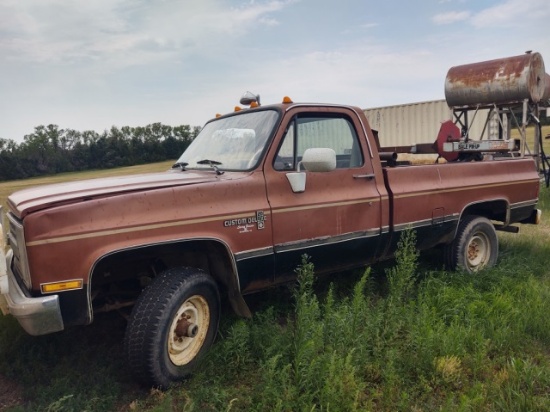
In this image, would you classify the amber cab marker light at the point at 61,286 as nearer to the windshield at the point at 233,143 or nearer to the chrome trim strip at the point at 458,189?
the windshield at the point at 233,143

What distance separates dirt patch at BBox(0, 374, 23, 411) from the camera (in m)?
3.08

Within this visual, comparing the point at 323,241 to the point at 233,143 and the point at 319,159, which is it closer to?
the point at 319,159

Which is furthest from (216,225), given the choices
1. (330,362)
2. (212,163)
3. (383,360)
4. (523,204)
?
(523,204)

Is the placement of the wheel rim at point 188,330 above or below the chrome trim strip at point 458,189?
below

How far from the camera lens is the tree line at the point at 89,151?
36281mm

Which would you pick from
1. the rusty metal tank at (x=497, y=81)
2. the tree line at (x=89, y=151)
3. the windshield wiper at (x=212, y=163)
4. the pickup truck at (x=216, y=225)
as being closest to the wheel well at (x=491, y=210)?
the pickup truck at (x=216, y=225)

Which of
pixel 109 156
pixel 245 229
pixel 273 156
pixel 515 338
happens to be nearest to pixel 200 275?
pixel 245 229

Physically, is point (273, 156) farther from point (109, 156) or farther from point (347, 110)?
point (109, 156)

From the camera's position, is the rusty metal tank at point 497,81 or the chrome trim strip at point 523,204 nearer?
the chrome trim strip at point 523,204

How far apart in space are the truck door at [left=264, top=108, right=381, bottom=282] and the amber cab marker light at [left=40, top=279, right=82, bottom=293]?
146 cm

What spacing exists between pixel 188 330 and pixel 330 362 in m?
0.99

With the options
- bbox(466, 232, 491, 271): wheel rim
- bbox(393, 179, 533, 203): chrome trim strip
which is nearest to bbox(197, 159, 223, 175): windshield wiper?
bbox(393, 179, 533, 203): chrome trim strip

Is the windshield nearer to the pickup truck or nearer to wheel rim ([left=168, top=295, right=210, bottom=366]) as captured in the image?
the pickup truck

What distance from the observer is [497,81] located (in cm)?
1075
